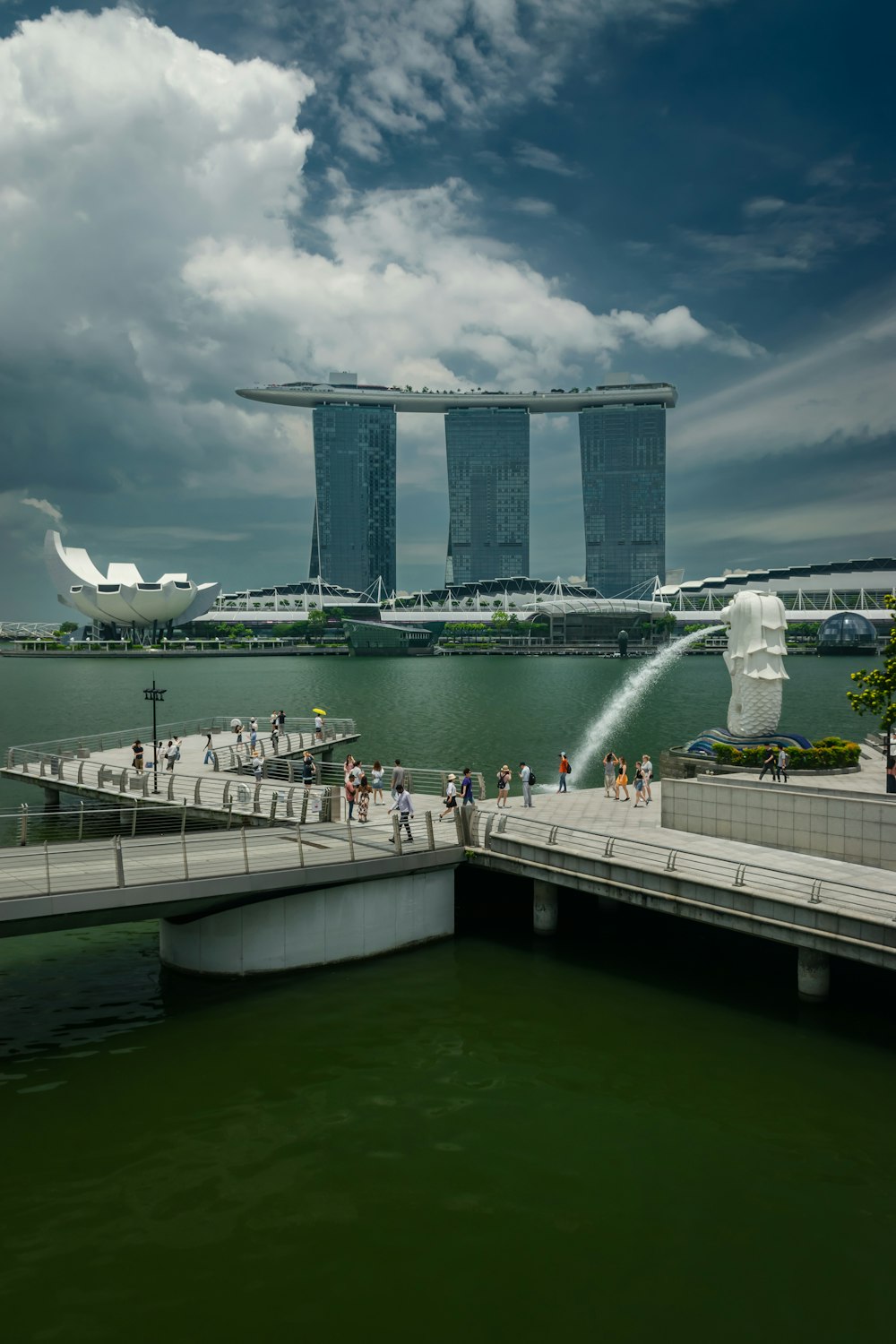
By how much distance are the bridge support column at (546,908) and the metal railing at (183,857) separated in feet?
6.41

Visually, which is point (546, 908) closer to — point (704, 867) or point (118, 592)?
point (704, 867)

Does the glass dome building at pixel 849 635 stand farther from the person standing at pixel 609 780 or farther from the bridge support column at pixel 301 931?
the bridge support column at pixel 301 931

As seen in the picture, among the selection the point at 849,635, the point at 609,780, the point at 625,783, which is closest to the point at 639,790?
the point at 625,783

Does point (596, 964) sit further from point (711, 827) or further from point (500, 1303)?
point (500, 1303)

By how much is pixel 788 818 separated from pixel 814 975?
3830 millimetres

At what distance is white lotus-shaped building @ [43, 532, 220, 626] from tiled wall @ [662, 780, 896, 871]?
174m

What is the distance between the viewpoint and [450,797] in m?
22.5

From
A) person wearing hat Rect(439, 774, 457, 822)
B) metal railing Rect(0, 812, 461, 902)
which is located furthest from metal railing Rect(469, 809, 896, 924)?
person wearing hat Rect(439, 774, 457, 822)

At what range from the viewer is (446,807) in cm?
2248

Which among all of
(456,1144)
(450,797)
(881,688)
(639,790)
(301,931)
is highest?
(881,688)

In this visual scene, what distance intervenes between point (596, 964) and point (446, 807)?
6.06 meters

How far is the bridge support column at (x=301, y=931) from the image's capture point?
54.1 ft

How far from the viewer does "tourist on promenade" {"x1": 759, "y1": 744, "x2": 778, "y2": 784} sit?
24902 mm

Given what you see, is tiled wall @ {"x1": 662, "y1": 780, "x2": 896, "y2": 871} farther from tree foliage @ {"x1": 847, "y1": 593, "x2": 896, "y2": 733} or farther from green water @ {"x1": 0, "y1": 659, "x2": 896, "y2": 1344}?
tree foliage @ {"x1": 847, "y1": 593, "x2": 896, "y2": 733}
